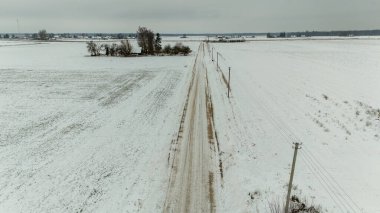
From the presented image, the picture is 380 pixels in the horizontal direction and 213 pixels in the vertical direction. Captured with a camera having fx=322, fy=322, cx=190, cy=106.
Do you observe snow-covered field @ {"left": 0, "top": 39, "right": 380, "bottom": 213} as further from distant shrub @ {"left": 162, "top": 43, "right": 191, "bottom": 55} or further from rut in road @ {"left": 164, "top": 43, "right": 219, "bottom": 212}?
distant shrub @ {"left": 162, "top": 43, "right": 191, "bottom": 55}

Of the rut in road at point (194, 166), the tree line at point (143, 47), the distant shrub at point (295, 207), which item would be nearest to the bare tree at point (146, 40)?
the tree line at point (143, 47)

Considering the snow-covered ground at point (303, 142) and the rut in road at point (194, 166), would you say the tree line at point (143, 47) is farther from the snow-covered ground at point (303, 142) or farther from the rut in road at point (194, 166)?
the rut in road at point (194, 166)

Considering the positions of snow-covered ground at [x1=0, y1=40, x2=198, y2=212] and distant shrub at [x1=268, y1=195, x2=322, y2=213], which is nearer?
distant shrub at [x1=268, y1=195, x2=322, y2=213]

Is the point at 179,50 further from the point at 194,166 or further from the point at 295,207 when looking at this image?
the point at 295,207

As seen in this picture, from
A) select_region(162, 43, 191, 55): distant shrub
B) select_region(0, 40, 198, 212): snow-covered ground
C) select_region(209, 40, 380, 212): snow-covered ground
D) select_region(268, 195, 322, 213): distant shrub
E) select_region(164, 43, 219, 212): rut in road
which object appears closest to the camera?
select_region(268, 195, 322, 213): distant shrub

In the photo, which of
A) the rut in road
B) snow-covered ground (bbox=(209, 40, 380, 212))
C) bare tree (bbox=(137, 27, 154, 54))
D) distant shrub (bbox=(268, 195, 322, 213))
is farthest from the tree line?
distant shrub (bbox=(268, 195, 322, 213))

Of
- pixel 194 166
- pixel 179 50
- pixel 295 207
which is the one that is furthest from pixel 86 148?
pixel 179 50
